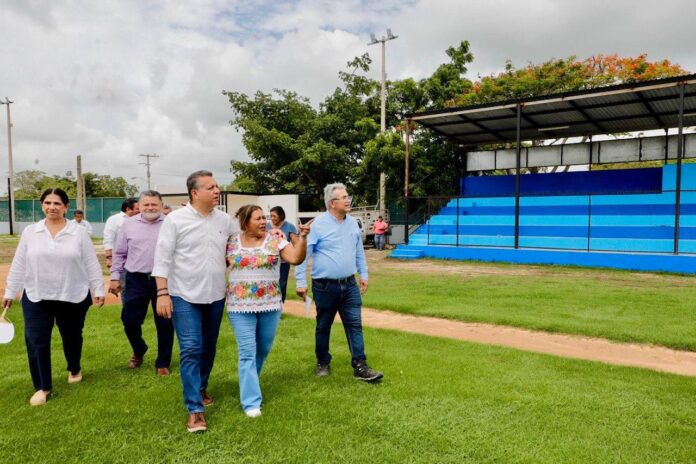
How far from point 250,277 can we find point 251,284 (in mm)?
50

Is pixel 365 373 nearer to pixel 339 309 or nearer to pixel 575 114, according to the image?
pixel 339 309

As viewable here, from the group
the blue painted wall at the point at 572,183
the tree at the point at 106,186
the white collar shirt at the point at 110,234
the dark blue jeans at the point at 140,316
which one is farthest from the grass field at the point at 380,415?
the tree at the point at 106,186

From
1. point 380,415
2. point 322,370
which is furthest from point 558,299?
point 380,415

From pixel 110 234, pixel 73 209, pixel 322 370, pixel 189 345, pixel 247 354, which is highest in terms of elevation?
pixel 73 209

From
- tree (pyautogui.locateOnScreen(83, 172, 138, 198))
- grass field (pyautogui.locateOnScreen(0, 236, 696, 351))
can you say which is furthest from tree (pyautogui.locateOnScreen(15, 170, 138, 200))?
grass field (pyautogui.locateOnScreen(0, 236, 696, 351))

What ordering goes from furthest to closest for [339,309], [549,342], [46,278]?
[549,342] < [339,309] < [46,278]

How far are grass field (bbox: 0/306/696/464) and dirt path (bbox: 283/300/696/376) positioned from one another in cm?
50

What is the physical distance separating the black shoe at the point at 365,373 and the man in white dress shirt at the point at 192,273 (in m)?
A: 1.43

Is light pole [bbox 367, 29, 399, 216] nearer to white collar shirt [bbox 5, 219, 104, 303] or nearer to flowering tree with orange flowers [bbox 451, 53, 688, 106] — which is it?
flowering tree with orange flowers [bbox 451, 53, 688, 106]

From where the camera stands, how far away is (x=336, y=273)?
4.43m

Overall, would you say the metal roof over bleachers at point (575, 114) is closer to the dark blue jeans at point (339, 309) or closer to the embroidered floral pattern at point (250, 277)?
the dark blue jeans at point (339, 309)

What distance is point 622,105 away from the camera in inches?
639

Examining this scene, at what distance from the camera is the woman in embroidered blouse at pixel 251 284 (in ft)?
12.0

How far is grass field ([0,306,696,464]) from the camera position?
3131 millimetres
